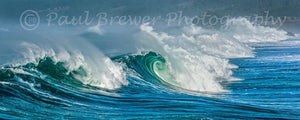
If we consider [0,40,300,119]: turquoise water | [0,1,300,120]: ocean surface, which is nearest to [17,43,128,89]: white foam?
[0,1,300,120]: ocean surface

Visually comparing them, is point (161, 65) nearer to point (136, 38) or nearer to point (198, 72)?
point (198, 72)

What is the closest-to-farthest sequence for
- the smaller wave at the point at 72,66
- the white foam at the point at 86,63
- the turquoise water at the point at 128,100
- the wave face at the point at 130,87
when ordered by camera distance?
the turquoise water at the point at 128,100 < the wave face at the point at 130,87 < the smaller wave at the point at 72,66 < the white foam at the point at 86,63

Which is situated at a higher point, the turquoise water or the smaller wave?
the smaller wave

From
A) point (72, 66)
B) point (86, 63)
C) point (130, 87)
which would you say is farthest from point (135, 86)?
point (72, 66)

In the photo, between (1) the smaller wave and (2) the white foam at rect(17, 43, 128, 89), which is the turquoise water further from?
(2) the white foam at rect(17, 43, 128, 89)

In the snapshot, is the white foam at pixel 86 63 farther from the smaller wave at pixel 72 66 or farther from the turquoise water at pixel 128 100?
the turquoise water at pixel 128 100

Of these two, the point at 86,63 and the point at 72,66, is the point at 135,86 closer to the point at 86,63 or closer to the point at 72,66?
the point at 86,63

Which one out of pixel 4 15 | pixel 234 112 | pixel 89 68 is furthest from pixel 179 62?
pixel 4 15

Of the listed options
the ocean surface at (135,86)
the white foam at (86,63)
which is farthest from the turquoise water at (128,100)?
the white foam at (86,63)
